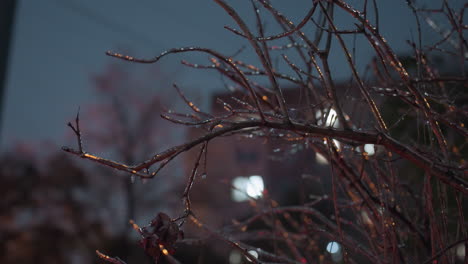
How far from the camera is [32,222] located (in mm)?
15797

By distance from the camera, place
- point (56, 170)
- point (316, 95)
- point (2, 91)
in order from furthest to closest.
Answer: point (56, 170) < point (2, 91) < point (316, 95)

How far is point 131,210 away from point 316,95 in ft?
55.5

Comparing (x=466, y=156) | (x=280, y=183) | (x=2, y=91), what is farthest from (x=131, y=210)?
(x=466, y=156)

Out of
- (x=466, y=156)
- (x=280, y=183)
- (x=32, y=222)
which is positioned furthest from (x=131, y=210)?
(x=466, y=156)

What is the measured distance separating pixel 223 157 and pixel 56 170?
6.85 metres

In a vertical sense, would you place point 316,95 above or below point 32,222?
below

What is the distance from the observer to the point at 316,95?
2.12 metres

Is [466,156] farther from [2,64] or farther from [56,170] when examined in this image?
[56,170]

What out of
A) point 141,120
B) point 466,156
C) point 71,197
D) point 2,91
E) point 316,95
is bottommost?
point 316,95

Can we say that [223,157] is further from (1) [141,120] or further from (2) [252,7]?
(2) [252,7]

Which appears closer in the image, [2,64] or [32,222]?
[2,64]

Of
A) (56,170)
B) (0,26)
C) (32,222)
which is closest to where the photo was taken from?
(0,26)

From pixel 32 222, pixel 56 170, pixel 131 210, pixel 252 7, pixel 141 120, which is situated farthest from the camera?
pixel 141 120

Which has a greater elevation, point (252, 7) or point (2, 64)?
point (2, 64)
